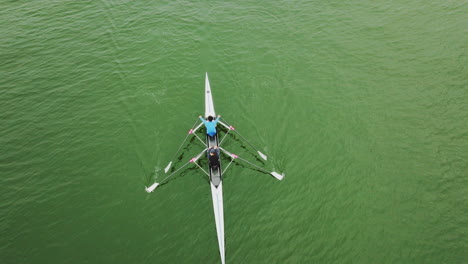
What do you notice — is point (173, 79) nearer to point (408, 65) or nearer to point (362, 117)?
point (362, 117)

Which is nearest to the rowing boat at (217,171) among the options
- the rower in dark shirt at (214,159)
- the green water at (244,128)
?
the rower in dark shirt at (214,159)

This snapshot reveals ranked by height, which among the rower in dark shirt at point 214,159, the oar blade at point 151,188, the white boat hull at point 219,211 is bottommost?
the white boat hull at point 219,211

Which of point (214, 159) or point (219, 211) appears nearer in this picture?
point (219, 211)

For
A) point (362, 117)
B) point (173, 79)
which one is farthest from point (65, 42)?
point (362, 117)

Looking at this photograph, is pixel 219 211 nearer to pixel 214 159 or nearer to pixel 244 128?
pixel 214 159

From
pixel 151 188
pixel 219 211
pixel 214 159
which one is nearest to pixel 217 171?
pixel 214 159

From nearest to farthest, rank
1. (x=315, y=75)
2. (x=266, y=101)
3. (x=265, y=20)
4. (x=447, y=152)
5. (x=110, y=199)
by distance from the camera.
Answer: (x=110, y=199) < (x=447, y=152) < (x=266, y=101) < (x=315, y=75) < (x=265, y=20)

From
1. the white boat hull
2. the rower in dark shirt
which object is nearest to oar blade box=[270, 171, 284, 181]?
the white boat hull

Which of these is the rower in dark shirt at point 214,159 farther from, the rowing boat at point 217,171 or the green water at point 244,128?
the green water at point 244,128
